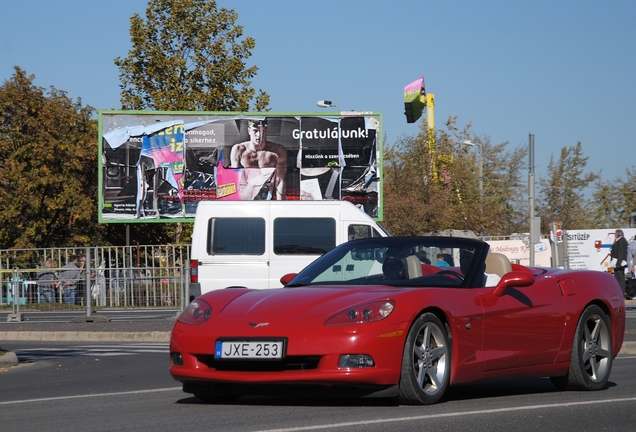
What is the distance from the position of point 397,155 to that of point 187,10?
35.5 ft

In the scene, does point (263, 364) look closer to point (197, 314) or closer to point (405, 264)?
point (197, 314)

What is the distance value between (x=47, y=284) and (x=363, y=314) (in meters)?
18.2

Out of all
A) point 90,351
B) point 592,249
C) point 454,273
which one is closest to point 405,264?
point 454,273

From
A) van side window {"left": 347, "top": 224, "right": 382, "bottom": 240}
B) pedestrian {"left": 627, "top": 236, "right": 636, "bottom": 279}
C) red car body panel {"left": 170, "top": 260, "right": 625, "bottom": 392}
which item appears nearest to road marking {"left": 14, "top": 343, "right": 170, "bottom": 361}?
van side window {"left": 347, "top": 224, "right": 382, "bottom": 240}

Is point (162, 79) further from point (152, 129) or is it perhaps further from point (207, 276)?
point (207, 276)

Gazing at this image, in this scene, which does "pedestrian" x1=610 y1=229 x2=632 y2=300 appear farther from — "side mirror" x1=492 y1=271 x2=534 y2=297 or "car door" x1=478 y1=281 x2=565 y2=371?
"side mirror" x1=492 y1=271 x2=534 y2=297

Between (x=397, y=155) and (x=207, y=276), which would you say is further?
(x=397, y=155)

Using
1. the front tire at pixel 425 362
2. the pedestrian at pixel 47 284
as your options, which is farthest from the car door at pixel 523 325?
the pedestrian at pixel 47 284

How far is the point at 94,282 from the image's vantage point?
76.1 ft

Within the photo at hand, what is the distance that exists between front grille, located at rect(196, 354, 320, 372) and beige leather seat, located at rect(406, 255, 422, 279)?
1.34m

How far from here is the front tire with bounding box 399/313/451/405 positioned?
6719 millimetres

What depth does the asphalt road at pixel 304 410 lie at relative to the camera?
6.07 m

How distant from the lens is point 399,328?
6.64m

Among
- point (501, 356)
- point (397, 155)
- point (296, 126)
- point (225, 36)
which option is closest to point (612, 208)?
point (397, 155)
